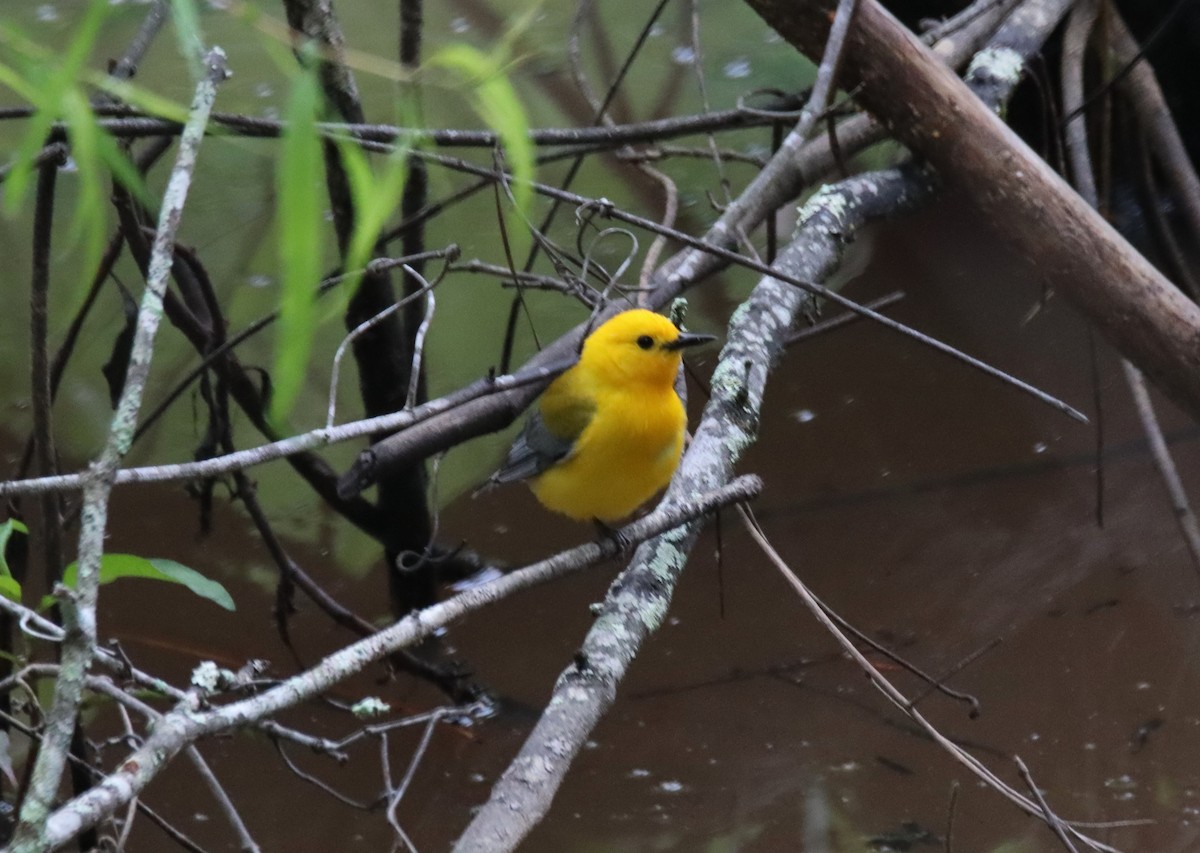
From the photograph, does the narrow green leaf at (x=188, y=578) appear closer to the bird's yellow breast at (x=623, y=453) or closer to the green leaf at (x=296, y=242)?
the bird's yellow breast at (x=623, y=453)

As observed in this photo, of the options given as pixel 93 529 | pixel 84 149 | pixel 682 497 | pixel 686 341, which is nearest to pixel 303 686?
pixel 93 529

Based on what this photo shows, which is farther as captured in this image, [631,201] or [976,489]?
[631,201]

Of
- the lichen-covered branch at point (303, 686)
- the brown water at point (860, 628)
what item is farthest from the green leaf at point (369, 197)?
the brown water at point (860, 628)

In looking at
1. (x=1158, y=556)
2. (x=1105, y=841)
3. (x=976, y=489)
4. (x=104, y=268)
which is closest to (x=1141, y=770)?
(x=1105, y=841)

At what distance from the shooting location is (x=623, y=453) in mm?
2291

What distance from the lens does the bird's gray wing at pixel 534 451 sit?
96.5 inches

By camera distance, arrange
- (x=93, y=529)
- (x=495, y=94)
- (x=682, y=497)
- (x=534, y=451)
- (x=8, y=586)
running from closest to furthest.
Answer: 1. (x=495, y=94)
2. (x=93, y=529)
3. (x=8, y=586)
4. (x=682, y=497)
5. (x=534, y=451)

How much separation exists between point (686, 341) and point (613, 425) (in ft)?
0.77

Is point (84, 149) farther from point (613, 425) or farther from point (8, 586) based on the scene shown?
point (613, 425)

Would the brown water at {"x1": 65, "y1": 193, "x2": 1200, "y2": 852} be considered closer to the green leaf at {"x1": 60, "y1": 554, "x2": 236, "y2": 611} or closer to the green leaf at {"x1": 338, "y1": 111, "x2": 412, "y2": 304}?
the green leaf at {"x1": 60, "y1": 554, "x2": 236, "y2": 611}

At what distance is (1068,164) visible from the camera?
344 centimetres

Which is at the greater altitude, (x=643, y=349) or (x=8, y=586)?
(x=643, y=349)

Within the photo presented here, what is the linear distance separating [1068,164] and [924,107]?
130 cm

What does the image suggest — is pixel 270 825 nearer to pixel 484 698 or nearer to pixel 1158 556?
pixel 484 698
